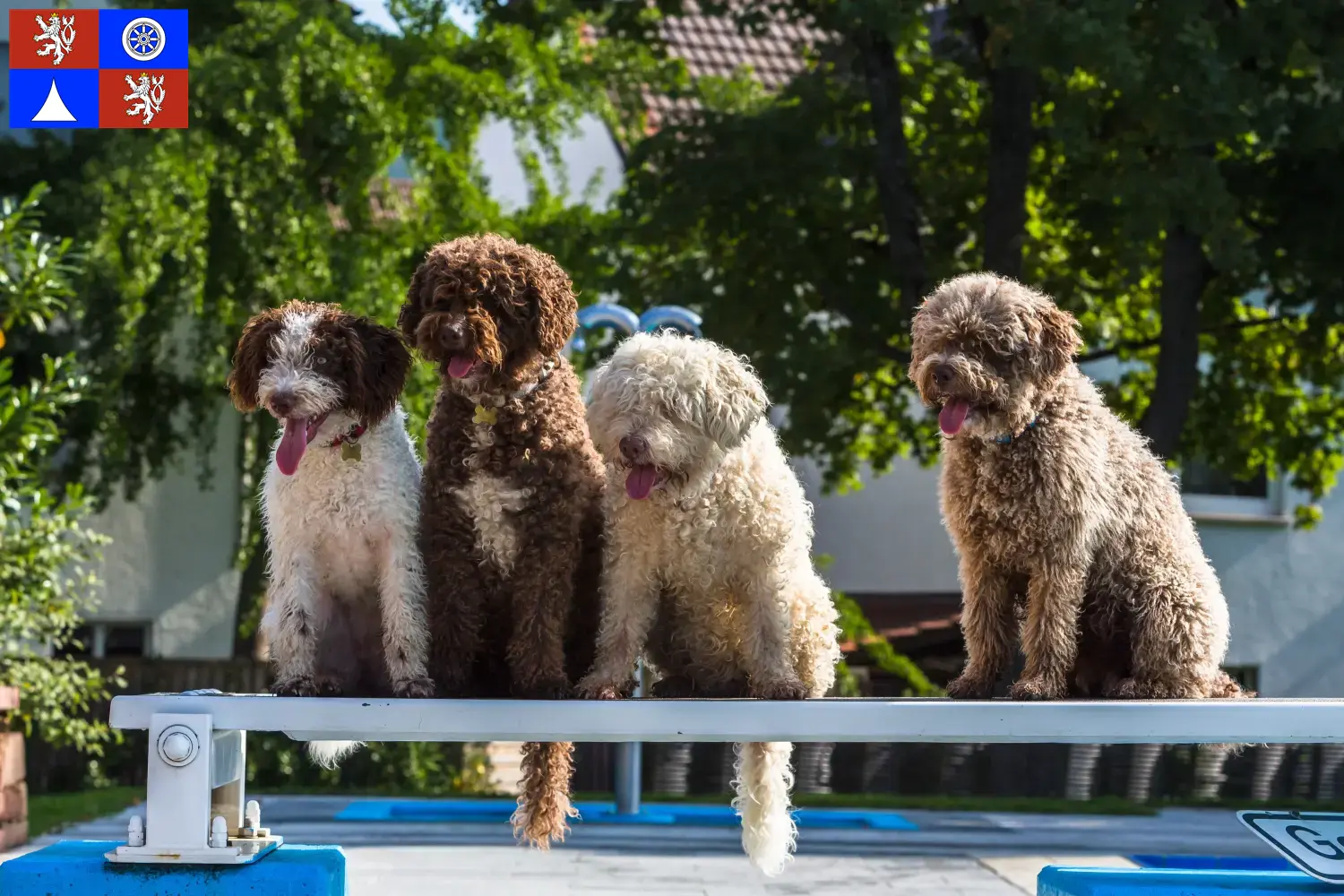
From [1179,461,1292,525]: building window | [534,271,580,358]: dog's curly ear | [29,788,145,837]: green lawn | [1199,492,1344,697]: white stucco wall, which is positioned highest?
[534,271,580,358]: dog's curly ear

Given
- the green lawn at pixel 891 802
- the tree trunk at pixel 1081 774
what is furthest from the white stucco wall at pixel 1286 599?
the tree trunk at pixel 1081 774

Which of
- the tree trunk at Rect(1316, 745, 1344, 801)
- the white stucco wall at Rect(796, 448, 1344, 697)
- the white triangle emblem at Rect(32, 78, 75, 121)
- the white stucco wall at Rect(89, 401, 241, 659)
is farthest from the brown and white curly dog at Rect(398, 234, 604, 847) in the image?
Result: the white stucco wall at Rect(89, 401, 241, 659)

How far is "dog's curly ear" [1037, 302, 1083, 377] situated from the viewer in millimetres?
3055

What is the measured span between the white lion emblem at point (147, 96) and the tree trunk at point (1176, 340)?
19.9ft

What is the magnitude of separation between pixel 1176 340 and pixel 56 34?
22.2 feet

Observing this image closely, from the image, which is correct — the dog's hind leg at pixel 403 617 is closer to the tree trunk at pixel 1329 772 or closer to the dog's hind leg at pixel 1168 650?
the dog's hind leg at pixel 1168 650

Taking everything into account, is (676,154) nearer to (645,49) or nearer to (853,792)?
(645,49)

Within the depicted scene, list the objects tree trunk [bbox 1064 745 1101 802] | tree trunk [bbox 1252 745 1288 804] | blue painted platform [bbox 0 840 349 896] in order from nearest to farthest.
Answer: blue painted platform [bbox 0 840 349 896] < tree trunk [bbox 1064 745 1101 802] < tree trunk [bbox 1252 745 1288 804]

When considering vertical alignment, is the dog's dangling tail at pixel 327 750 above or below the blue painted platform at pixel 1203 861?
above

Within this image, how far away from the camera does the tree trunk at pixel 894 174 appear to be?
9.77 meters

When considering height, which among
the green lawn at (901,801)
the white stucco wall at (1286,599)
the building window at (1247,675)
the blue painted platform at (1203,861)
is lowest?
the green lawn at (901,801)

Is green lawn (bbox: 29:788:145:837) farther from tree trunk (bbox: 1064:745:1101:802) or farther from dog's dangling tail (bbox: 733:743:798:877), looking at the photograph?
dog's dangling tail (bbox: 733:743:798:877)

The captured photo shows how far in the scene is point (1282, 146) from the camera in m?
9.19

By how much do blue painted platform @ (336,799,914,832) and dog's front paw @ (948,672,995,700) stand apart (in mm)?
6392
